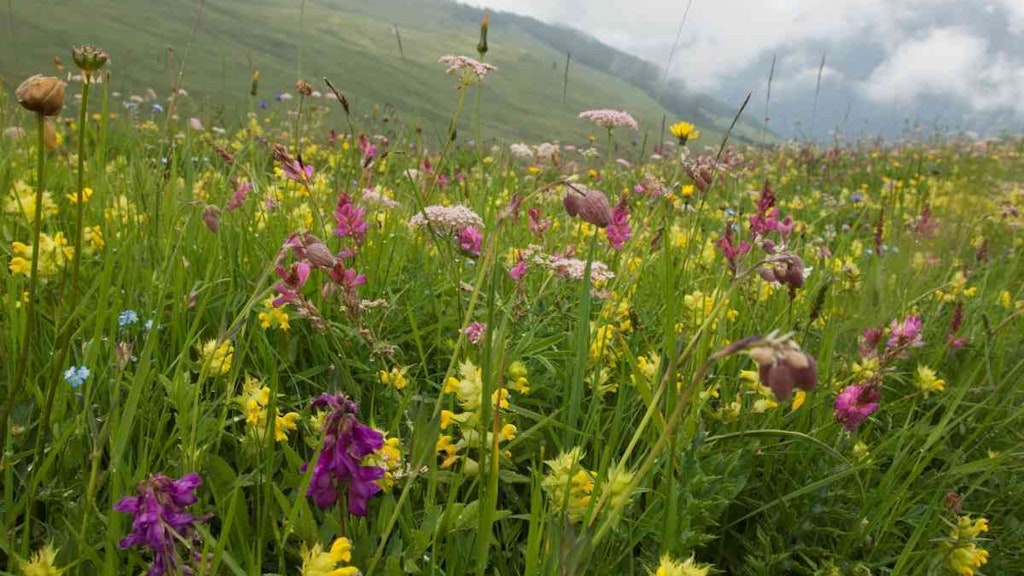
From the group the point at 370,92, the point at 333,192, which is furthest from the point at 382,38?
the point at 333,192

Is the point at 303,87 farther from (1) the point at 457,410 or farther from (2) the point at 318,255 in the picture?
(2) the point at 318,255

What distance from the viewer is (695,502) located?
1334mm

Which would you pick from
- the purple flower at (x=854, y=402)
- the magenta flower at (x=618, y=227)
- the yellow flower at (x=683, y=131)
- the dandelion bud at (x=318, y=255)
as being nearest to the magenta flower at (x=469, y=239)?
the magenta flower at (x=618, y=227)

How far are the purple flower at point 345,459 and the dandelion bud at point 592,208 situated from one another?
51cm

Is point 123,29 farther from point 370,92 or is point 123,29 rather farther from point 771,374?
point 771,374

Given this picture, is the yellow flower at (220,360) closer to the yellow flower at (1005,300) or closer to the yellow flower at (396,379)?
the yellow flower at (396,379)

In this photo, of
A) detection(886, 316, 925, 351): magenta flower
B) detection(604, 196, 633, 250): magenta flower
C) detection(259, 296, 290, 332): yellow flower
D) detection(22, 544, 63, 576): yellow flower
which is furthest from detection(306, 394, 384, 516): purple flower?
detection(886, 316, 925, 351): magenta flower

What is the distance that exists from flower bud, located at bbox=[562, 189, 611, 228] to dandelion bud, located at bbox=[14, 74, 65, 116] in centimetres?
75

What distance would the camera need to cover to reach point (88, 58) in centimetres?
98

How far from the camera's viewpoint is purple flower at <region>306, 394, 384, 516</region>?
3.34ft

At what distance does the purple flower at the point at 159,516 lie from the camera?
0.94m

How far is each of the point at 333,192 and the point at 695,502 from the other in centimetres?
244

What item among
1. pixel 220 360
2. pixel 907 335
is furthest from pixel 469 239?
Answer: pixel 907 335

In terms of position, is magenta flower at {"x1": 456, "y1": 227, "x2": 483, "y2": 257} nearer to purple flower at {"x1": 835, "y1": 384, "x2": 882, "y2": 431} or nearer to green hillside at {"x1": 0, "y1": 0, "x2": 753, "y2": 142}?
purple flower at {"x1": 835, "y1": 384, "x2": 882, "y2": 431}
